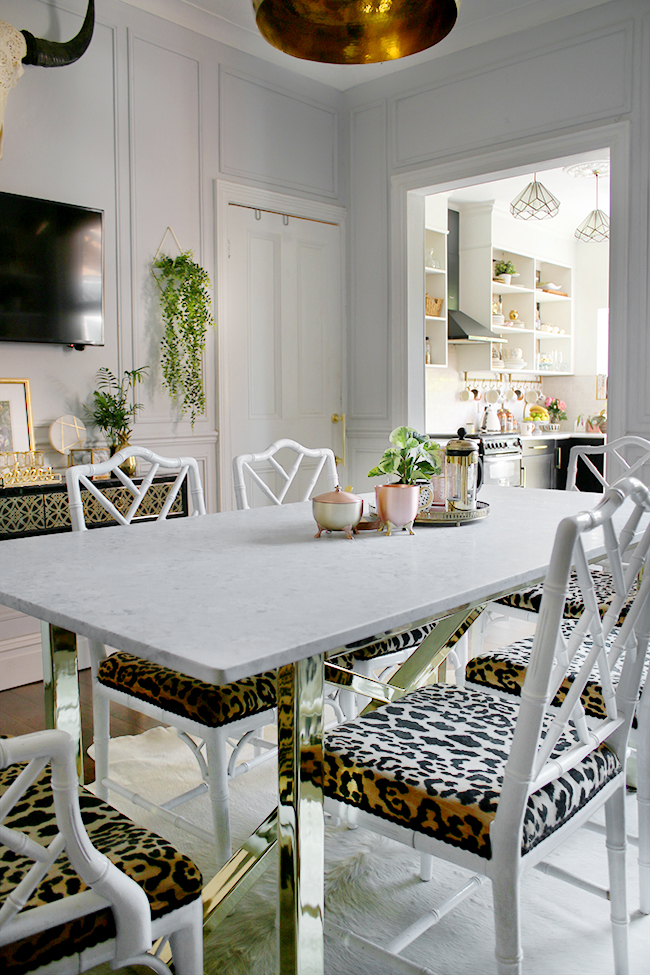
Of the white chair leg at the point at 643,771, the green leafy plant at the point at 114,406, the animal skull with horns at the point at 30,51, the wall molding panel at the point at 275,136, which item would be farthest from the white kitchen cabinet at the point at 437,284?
the white chair leg at the point at 643,771

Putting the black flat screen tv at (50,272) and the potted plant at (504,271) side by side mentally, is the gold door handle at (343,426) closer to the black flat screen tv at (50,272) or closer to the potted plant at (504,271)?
the black flat screen tv at (50,272)

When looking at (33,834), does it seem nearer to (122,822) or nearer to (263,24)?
(122,822)

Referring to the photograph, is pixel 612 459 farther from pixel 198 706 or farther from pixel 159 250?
pixel 198 706

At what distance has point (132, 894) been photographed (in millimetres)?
889

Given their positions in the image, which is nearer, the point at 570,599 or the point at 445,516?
the point at 445,516

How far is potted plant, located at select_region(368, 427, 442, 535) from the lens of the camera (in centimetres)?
181

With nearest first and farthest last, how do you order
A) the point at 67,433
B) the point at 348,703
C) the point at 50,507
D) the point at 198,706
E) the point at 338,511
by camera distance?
the point at 198,706 < the point at 338,511 < the point at 348,703 < the point at 50,507 < the point at 67,433

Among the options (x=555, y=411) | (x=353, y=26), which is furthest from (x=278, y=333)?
(x=555, y=411)

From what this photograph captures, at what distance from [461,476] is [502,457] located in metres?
4.11

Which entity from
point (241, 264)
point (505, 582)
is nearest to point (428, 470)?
point (505, 582)

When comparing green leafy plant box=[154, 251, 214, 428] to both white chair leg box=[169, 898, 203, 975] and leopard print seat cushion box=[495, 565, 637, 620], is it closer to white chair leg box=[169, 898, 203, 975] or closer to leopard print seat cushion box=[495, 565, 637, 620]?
leopard print seat cushion box=[495, 565, 637, 620]

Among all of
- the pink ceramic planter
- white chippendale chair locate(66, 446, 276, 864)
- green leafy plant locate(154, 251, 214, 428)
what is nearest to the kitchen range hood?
green leafy plant locate(154, 251, 214, 428)

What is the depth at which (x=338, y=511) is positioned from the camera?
1.78 metres

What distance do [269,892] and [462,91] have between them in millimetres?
3888
